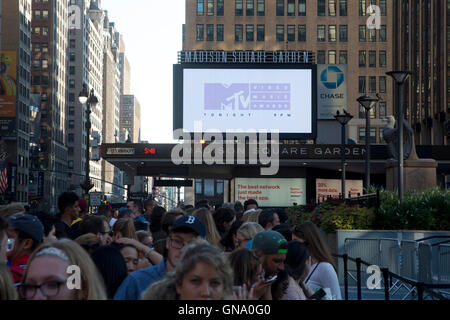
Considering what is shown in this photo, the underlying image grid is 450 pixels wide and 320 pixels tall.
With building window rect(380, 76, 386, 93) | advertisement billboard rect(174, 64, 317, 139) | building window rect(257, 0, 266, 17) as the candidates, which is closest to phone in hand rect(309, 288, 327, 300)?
advertisement billboard rect(174, 64, 317, 139)

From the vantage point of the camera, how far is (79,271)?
15.0 ft

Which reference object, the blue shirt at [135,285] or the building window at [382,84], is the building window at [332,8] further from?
the blue shirt at [135,285]

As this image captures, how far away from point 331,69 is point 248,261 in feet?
164

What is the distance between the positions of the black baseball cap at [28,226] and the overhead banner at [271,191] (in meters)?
43.6

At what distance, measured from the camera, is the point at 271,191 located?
50625mm

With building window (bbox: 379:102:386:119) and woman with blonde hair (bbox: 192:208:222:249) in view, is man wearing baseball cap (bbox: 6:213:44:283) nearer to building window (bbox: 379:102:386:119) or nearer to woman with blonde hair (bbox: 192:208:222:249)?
woman with blonde hair (bbox: 192:208:222:249)

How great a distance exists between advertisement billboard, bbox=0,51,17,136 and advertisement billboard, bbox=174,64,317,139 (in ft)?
197

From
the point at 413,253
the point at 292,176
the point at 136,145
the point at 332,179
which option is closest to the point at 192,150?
the point at 136,145

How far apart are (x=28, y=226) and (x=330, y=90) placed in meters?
49.8

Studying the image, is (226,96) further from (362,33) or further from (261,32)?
(362,33)

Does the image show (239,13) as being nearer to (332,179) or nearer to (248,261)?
(332,179)

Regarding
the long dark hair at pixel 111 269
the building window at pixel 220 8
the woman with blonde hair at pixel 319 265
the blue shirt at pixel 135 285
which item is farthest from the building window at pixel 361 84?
the blue shirt at pixel 135 285

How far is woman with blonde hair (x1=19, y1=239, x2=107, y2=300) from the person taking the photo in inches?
174

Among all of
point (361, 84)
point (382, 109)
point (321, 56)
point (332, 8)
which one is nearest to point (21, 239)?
point (321, 56)
